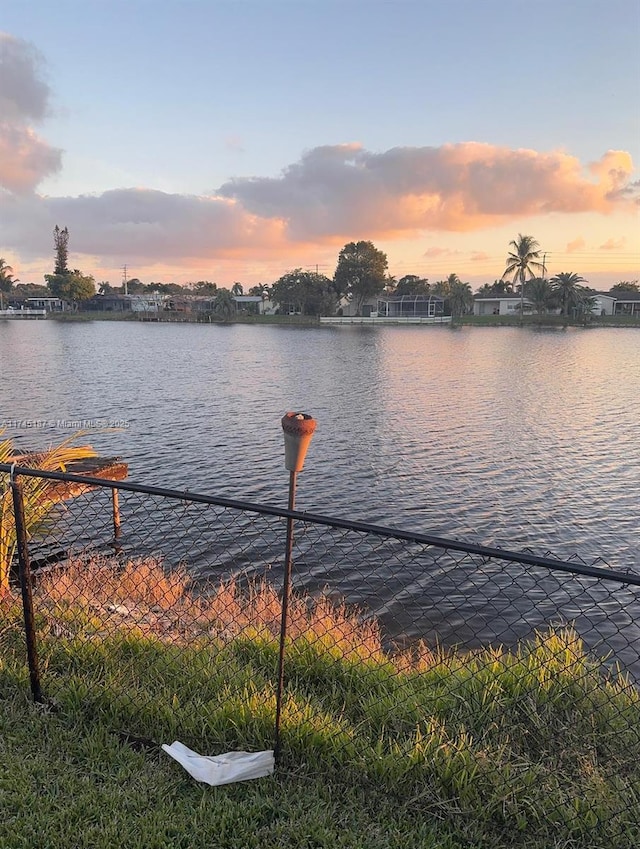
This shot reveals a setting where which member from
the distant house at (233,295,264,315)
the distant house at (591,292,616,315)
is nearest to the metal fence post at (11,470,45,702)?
the distant house at (591,292,616,315)

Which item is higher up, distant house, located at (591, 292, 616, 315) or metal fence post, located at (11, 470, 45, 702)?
distant house, located at (591, 292, 616, 315)

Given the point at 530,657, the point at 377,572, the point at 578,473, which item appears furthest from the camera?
the point at 578,473

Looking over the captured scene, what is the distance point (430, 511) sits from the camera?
1279cm

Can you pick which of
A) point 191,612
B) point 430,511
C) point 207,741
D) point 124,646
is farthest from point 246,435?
point 207,741

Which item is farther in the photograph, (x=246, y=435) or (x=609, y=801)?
(x=246, y=435)

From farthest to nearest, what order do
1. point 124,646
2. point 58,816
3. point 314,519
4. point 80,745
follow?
point 124,646 → point 80,745 → point 314,519 → point 58,816

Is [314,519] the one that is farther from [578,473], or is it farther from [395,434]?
[395,434]

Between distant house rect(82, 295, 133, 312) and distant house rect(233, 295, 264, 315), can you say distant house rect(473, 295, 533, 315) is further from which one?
distant house rect(82, 295, 133, 312)

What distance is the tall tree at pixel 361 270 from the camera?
356 feet

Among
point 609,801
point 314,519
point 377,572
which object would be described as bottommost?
point 377,572

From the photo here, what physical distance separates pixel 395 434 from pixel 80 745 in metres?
17.6

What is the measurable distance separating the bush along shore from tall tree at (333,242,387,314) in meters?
108

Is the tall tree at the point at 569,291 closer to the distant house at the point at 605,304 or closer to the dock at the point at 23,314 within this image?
the distant house at the point at 605,304

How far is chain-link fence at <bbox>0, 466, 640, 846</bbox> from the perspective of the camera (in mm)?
3260
